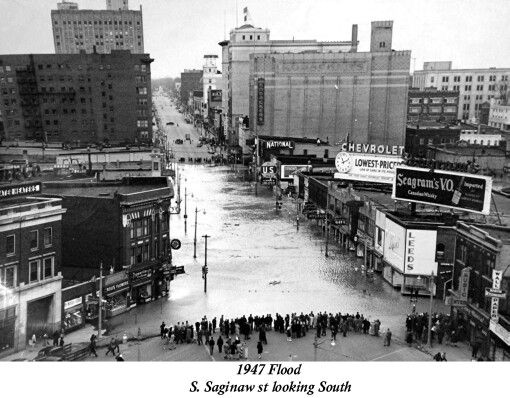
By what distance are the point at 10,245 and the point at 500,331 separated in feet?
73.5

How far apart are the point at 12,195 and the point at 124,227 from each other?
8090mm

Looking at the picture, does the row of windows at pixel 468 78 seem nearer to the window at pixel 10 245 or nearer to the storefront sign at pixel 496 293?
the storefront sign at pixel 496 293

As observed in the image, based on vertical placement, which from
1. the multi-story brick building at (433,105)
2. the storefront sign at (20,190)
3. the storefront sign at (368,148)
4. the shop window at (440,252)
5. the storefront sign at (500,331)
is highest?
the multi-story brick building at (433,105)

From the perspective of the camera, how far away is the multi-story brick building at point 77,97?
306 ft

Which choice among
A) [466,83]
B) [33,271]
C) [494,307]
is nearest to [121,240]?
[33,271]

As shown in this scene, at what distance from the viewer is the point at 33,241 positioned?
3016 centimetres

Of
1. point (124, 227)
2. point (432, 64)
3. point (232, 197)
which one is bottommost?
point (232, 197)

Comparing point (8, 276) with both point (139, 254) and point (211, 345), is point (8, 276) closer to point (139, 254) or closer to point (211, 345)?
point (211, 345)

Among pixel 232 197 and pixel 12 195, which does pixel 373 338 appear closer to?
pixel 12 195

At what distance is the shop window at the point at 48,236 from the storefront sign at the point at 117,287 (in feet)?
15.2

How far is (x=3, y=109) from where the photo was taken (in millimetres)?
93875

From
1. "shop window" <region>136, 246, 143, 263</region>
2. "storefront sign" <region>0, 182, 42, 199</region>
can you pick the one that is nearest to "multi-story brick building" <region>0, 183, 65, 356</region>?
"storefront sign" <region>0, 182, 42, 199</region>

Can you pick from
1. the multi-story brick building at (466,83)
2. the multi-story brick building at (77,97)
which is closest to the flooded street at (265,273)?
the multi-story brick building at (77,97)

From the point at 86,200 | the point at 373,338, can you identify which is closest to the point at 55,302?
the point at 86,200
